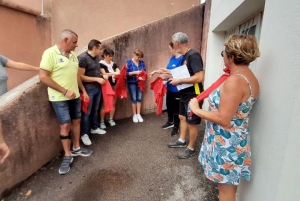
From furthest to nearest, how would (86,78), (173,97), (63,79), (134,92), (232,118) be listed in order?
(134,92), (173,97), (86,78), (63,79), (232,118)

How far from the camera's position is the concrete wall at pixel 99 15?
23.1 ft

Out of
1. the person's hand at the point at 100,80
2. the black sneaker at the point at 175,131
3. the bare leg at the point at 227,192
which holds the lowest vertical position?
the black sneaker at the point at 175,131

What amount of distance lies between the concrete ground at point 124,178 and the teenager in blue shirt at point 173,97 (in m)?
0.61

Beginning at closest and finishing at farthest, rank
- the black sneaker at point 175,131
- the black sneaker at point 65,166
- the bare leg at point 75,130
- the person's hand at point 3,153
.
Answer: the person's hand at point 3,153, the black sneaker at point 65,166, the bare leg at point 75,130, the black sneaker at point 175,131

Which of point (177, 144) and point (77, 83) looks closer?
point (77, 83)

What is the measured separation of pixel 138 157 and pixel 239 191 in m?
1.77

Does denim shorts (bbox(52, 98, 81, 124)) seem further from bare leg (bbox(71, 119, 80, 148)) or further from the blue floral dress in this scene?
the blue floral dress

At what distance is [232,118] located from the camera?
1771mm

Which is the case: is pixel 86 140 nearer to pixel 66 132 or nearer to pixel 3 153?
pixel 66 132

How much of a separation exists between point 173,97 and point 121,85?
4.42 ft

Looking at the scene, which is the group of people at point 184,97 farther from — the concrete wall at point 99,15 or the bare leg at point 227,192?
the concrete wall at point 99,15

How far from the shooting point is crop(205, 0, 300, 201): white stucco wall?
1.32 m

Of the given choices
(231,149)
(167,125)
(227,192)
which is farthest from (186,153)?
(231,149)

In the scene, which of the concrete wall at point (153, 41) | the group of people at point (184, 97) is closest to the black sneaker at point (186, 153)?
the group of people at point (184, 97)
